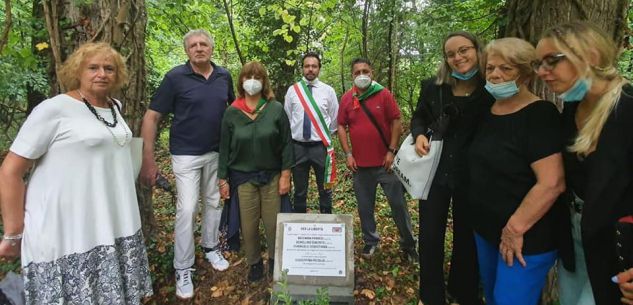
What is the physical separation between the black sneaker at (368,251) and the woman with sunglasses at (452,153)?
114 centimetres

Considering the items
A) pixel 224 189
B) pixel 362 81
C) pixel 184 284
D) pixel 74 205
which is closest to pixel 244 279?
pixel 184 284

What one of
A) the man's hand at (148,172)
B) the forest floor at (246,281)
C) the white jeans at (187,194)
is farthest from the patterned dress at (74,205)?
the forest floor at (246,281)

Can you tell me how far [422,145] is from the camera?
2.88m

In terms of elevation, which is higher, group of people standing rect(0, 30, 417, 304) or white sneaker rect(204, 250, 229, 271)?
group of people standing rect(0, 30, 417, 304)

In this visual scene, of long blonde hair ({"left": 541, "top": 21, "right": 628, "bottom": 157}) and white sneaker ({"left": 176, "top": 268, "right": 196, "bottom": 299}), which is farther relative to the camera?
white sneaker ({"left": 176, "top": 268, "right": 196, "bottom": 299})

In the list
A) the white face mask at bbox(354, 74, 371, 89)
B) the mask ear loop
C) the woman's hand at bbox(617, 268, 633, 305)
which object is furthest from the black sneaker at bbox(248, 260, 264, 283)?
the mask ear loop

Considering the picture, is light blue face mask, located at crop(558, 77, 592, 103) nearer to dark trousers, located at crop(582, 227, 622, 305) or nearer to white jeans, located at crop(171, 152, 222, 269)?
dark trousers, located at crop(582, 227, 622, 305)

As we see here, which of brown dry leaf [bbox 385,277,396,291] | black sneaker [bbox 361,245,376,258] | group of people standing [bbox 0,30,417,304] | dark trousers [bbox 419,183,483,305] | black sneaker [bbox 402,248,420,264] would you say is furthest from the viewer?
black sneaker [bbox 361,245,376,258]

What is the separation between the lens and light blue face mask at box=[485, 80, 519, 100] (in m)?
2.09

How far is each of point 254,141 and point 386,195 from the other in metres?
1.62

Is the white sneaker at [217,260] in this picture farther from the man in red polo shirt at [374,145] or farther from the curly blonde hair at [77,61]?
the curly blonde hair at [77,61]

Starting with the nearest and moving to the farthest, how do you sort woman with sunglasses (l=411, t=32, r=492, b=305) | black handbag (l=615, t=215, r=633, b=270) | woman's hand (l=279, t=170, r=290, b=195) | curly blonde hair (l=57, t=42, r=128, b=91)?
black handbag (l=615, t=215, r=633, b=270) → curly blonde hair (l=57, t=42, r=128, b=91) → woman with sunglasses (l=411, t=32, r=492, b=305) → woman's hand (l=279, t=170, r=290, b=195)

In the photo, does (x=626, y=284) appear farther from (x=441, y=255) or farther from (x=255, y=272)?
(x=255, y=272)

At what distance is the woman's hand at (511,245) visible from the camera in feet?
6.77
